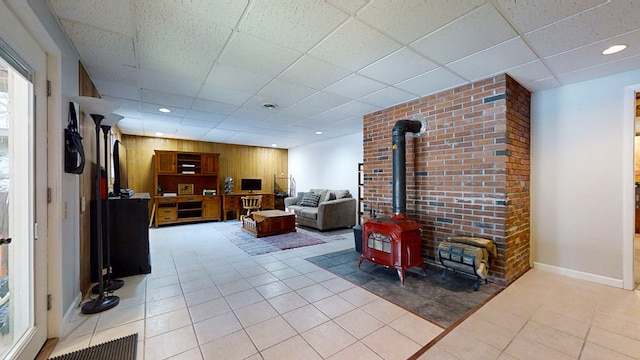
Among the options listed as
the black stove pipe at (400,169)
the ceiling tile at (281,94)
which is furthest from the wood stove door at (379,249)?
the ceiling tile at (281,94)

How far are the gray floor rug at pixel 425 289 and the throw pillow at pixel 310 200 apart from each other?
2.90m

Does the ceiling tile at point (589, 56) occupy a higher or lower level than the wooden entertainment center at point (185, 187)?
higher

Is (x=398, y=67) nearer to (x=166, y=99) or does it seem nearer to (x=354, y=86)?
(x=354, y=86)

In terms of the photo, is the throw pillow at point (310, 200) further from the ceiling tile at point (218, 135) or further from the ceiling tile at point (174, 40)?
the ceiling tile at point (174, 40)

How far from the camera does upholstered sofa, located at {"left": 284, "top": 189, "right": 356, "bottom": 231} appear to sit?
568 cm

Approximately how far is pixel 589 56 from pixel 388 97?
6.49ft

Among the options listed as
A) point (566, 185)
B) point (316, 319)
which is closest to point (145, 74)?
point (316, 319)

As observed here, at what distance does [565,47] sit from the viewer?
2207 millimetres

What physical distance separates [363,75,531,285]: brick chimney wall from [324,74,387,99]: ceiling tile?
0.83 meters

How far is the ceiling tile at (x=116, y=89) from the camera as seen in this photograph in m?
→ 3.07

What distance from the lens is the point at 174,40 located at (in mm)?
2141

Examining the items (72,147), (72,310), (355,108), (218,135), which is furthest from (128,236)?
(218,135)

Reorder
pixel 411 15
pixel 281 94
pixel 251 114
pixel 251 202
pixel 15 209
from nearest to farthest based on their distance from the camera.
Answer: pixel 15 209
pixel 411 15
pixel 281 94
pixel 251 114
pixel 251 202

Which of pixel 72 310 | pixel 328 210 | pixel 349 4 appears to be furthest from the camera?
pixel 328 210
